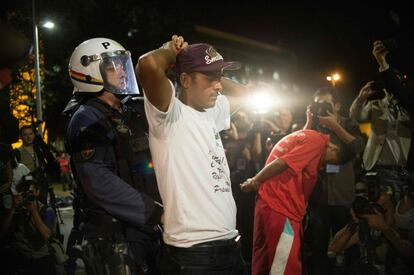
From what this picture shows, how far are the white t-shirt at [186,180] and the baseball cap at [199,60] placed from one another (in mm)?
248

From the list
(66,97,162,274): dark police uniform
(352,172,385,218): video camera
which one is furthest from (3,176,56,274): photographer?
(352,172,385,218): video camera

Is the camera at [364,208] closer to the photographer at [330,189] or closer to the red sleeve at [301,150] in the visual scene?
the red sleeve at [301,150]

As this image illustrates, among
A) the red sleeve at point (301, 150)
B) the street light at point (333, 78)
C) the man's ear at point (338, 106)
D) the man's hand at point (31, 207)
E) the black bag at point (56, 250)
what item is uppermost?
Answer: the street light at point (333, 78)

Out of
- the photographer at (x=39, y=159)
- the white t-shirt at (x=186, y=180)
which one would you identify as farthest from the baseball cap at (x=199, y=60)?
the photographer at (x=39, y=159)

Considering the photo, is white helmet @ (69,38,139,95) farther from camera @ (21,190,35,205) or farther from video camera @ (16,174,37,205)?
video camera @ (16,174,37,205)

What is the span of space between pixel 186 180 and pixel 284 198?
2.57 metres

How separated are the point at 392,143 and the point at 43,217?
203 inches

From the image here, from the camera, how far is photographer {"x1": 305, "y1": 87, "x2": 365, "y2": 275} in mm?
5797

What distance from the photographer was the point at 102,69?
3.62 metres

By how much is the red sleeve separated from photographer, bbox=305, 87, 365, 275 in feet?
2.47

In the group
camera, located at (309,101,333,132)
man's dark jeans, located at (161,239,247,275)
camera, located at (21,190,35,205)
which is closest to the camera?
man's dark jeans, located at (161,239,247,275)

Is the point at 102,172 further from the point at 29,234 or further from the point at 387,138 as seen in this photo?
the point at 387,138

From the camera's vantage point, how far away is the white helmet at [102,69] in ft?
11.7

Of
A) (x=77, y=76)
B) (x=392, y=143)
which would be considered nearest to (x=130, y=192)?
(x=77, y=76)
